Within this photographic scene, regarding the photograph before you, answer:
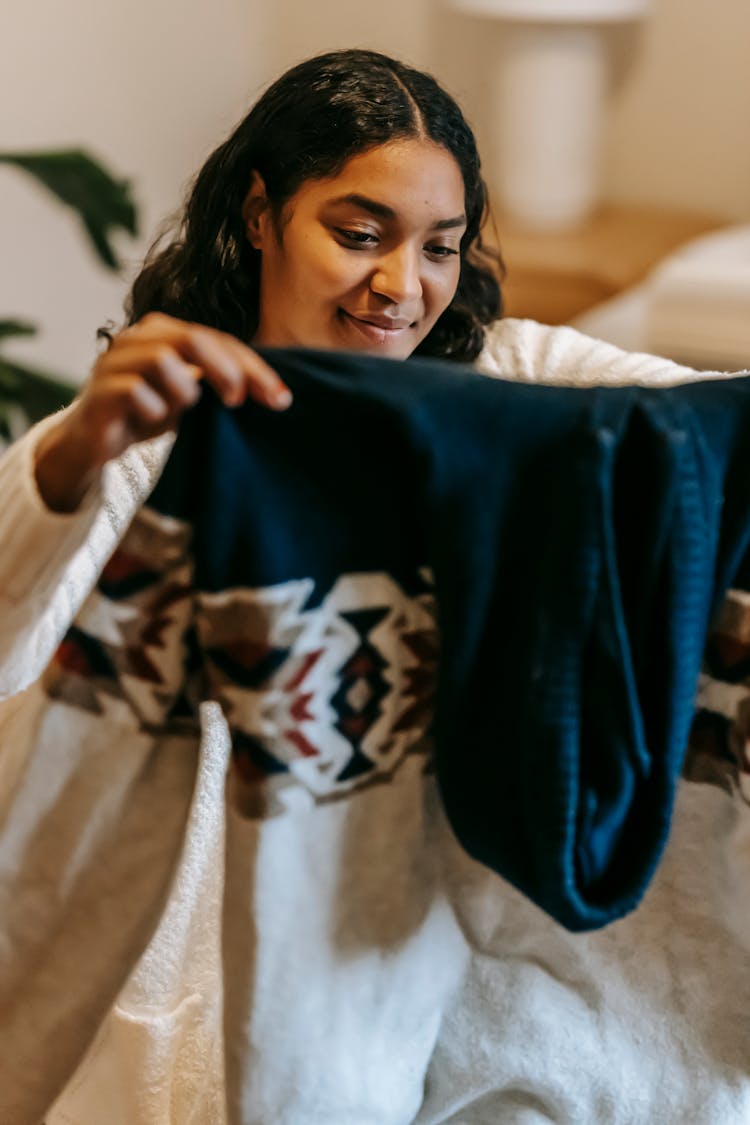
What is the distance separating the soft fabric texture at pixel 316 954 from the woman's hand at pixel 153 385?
0.05 meters

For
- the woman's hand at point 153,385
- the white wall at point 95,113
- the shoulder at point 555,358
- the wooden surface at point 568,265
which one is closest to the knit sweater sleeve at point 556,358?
the shoulder at point 555,358

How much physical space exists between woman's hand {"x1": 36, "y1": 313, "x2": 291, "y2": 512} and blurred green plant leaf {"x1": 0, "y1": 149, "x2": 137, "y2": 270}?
0.96 m

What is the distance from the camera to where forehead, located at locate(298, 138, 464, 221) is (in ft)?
2.94

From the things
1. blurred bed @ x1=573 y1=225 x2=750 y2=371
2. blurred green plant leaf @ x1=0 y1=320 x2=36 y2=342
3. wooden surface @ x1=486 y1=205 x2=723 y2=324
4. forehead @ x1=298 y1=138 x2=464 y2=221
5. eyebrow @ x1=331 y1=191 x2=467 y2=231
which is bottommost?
wooden surface @ x1=486 y1=205 x2=723 y2=324

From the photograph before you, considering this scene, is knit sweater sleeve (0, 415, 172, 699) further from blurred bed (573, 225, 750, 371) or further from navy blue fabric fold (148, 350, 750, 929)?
blurred bed (573, 225, 750, 371)

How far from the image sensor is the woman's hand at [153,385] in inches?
22.8

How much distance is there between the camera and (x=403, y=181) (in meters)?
0.90

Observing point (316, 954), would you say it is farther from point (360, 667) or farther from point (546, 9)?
point (546, 9)

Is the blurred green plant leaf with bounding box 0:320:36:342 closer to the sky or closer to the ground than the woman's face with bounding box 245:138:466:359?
closer to the ground

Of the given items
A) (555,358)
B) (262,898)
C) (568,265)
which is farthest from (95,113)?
(262,898)

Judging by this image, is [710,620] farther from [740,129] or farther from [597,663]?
[740,129]

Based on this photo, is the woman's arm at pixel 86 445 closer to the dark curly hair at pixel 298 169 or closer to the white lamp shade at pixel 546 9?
the dark curly hair at pixel 298 169

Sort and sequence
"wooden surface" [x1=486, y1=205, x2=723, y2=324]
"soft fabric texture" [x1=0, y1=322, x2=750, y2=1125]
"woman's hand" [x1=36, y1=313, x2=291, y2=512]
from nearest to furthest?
"woman's hand" [x1=36, y1=313, x2=291, y2=512]
"soft fabric texture" [x1=0, y1=322, x2=750, y2=1125]
"wooden surface" [x1=486, y1=205, x2=723, y2=324]

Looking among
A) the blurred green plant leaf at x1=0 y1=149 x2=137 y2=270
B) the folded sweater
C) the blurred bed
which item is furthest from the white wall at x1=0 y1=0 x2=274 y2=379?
the folded sweater
